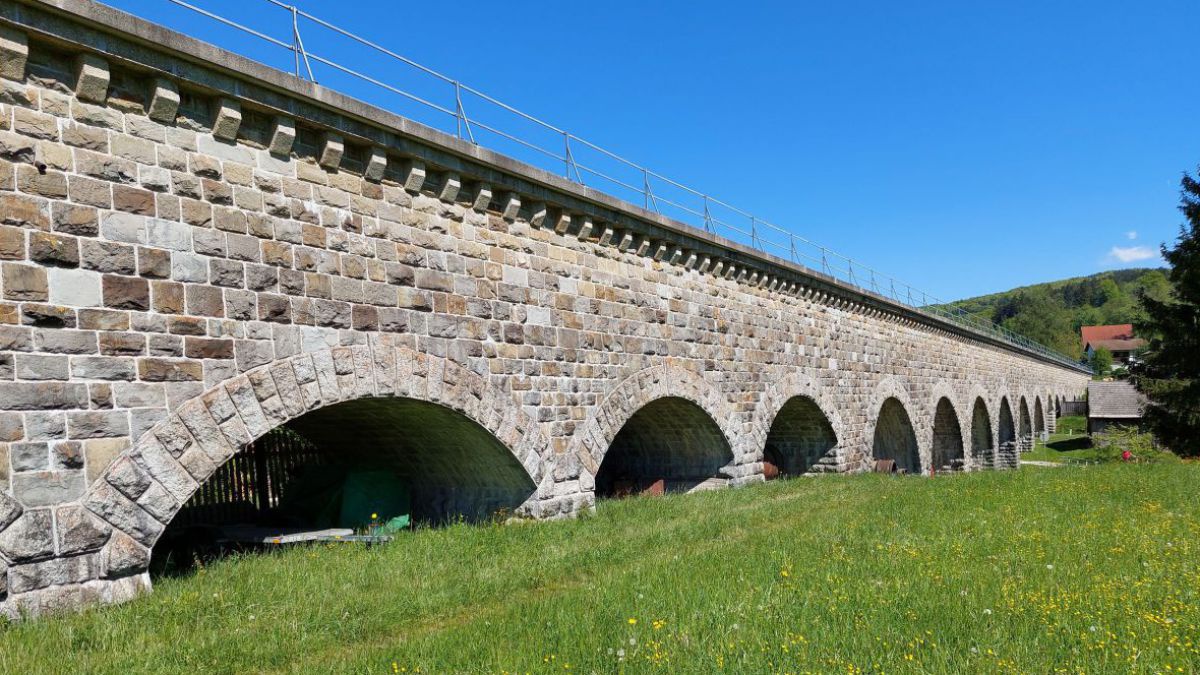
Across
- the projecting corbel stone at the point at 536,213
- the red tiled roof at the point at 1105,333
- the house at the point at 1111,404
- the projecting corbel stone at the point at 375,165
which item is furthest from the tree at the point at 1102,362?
the projecting corbel stone at the point at 375,165

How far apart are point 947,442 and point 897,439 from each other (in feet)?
23.9

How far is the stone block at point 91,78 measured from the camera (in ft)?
18.7

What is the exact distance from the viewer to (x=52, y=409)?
18.0 ft

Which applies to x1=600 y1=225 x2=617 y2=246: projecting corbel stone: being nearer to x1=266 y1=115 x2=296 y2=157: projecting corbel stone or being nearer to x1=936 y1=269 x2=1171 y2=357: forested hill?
x1=266 y1=115 x2=296 y2=157: projecting corbel stone

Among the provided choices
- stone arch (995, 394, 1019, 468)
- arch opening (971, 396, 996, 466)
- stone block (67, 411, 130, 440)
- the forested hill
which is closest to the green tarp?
stone block (67, 411, 130, 440)

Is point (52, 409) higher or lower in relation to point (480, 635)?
higher

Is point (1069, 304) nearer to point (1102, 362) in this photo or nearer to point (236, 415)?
point (1102, 362)

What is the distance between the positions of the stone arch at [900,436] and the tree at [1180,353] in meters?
9.53

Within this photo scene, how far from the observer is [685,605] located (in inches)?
212

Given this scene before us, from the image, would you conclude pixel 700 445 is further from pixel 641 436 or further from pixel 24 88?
pixel 24 88

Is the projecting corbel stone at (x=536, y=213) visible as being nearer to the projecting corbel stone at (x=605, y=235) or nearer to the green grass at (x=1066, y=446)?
the projecting corbel stone at (x=605, y=235)

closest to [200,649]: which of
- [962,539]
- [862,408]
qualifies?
[962,539]

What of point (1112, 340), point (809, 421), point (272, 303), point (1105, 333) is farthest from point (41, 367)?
point (1105, 333)

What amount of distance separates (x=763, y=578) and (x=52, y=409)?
5502mm
